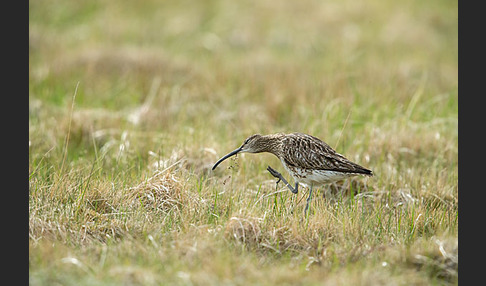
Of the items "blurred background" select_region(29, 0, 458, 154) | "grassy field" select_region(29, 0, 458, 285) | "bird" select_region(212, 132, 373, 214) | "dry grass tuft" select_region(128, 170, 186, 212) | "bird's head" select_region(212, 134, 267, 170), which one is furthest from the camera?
"blurred background" select_region(29, 0, 458, 154)

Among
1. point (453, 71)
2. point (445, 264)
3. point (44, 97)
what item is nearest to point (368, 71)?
point (453, 71)

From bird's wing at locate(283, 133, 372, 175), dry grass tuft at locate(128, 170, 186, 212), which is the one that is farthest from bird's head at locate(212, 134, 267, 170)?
dry grass tuft at locate(128, 170, 186, 212)

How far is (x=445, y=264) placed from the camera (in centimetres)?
511

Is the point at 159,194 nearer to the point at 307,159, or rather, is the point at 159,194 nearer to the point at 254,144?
the point at 254,144

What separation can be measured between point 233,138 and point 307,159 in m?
2.38

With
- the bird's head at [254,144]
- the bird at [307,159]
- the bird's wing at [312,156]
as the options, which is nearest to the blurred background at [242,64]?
the bird's head at [254,144]

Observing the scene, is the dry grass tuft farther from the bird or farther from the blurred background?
the blurred background

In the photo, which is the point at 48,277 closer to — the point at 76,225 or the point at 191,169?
the point at 76,225

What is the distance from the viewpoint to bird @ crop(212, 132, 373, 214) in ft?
21.3

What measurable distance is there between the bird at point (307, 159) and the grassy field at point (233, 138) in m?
0.30

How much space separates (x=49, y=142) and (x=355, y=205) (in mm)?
4573

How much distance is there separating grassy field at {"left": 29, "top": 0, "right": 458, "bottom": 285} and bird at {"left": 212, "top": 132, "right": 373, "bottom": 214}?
0.97ft

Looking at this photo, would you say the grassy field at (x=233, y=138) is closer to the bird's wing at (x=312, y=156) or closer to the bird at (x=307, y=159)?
the bird at (x=307, y=159)

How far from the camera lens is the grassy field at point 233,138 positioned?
A: 516cm
